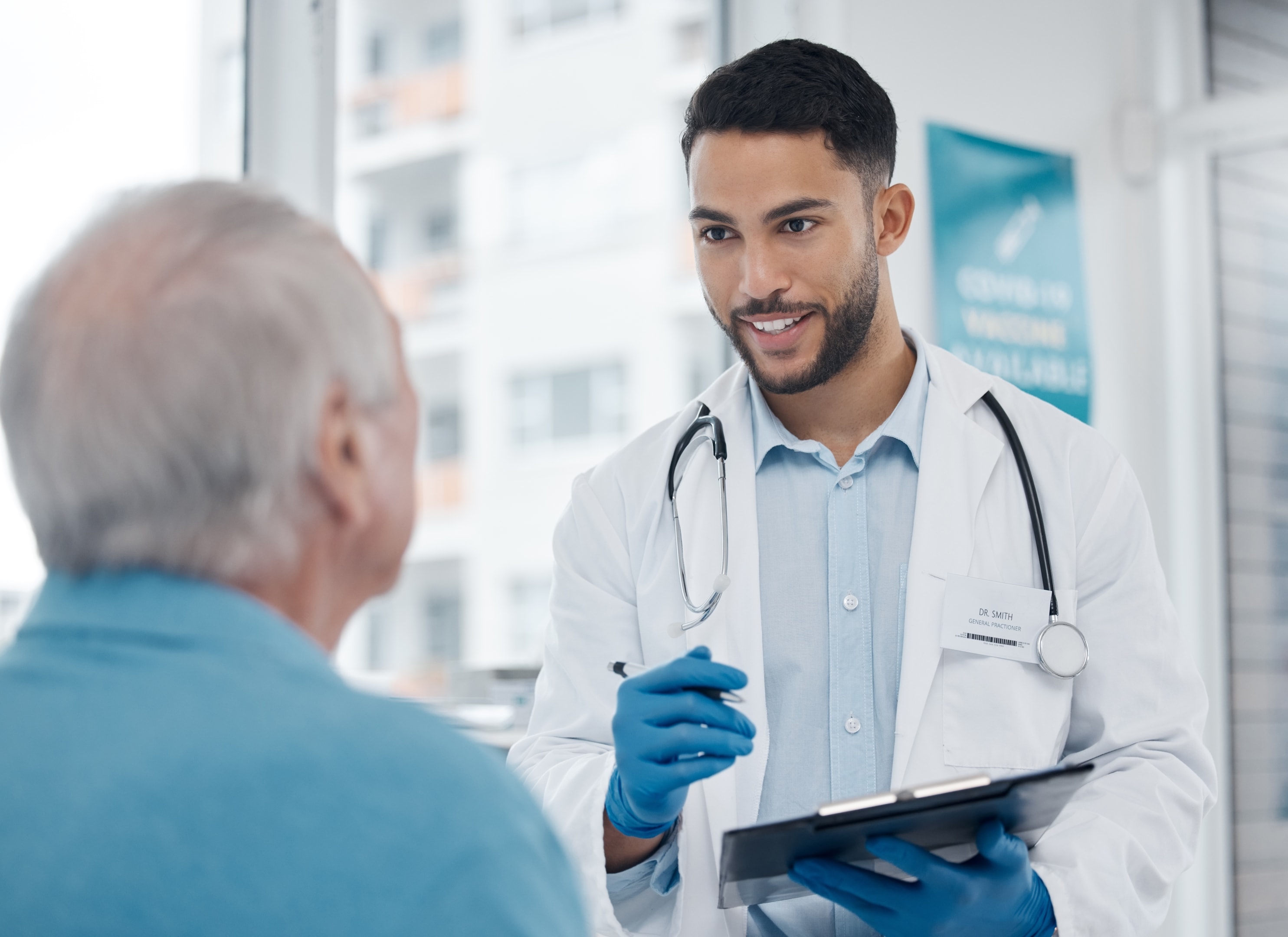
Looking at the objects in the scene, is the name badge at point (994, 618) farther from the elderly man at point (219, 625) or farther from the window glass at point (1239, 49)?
the window glass at point (1239, 49)

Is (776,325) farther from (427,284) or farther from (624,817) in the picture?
(427,284)

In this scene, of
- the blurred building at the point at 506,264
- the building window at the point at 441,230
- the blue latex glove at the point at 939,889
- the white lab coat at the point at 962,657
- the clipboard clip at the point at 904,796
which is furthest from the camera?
the building window at the point at 441,230

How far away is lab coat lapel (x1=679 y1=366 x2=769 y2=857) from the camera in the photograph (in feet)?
4.25

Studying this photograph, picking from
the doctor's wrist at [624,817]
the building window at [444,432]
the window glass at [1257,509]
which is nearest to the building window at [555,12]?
the building window at [444,432]

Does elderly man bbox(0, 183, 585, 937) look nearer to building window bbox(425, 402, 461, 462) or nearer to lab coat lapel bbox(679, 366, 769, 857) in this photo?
lab coat lapel bbox(679, 366, 769, 857)

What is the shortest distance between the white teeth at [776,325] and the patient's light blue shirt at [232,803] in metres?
0.90

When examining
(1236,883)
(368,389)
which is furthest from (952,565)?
(1236,883)

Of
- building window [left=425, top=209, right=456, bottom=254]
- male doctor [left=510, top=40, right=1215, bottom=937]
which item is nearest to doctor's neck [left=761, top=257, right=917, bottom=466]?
male doctor [left=510, top=40, right=1215, bottom=937]

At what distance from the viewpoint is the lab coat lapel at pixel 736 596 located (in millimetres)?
1295

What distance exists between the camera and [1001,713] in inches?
50.8

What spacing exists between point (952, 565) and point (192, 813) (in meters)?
1.01

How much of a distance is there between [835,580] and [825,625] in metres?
0.05

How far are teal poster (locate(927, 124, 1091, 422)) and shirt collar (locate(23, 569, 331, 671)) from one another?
195 centimetres

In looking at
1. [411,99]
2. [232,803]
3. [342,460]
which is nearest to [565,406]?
[411,99]
